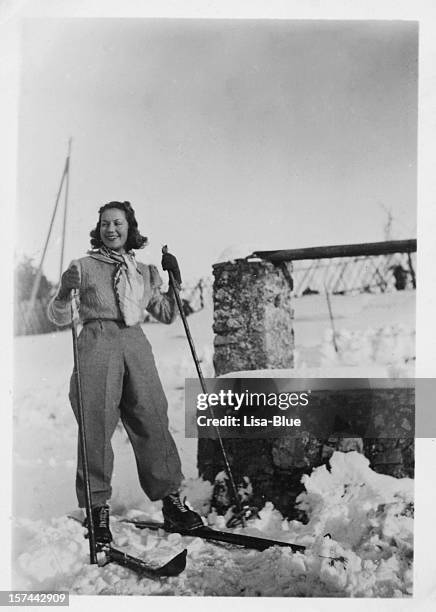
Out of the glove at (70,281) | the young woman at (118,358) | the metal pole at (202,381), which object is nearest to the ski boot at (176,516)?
the young woman at (118,358)

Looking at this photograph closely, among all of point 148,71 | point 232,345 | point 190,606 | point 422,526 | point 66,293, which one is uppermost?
point 148,71

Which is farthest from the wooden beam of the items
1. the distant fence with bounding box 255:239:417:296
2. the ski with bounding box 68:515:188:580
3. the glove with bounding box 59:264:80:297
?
the ski with bounding box 68:515:188:580

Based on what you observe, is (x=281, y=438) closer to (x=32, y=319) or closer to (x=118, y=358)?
(x=118, y=358)

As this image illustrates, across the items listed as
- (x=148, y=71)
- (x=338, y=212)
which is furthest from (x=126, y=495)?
(x=148, y=71)

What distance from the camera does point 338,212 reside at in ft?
4.96

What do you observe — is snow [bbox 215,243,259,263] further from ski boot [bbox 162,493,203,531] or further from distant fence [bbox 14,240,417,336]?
ski boot [bbox 162,493,203,531]

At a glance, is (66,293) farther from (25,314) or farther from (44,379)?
(44,379)

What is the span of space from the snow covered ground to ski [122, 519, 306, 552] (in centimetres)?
2

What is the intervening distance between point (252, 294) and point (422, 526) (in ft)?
2.40

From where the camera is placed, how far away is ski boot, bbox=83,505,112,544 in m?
1.47

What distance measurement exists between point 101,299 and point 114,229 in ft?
0.59

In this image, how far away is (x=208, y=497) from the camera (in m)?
1.53

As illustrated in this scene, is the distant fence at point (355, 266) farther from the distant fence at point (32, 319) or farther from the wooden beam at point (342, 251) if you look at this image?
the distant fence at point (32, 319)

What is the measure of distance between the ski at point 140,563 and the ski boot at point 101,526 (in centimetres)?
2
